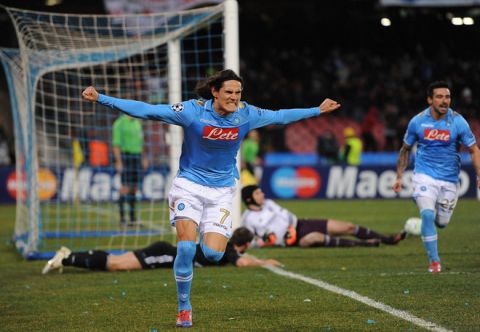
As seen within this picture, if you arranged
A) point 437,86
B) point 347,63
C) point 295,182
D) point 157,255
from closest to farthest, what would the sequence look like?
1. point 437,86
2. point 157,255
3. point 295,182
4. point 347,63

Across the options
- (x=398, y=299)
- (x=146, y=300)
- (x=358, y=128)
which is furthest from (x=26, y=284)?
(x=358, y=128)

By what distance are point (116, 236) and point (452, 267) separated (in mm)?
6693

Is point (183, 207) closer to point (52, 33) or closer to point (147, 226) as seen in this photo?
point (52, 33)

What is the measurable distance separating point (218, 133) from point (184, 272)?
1198mm

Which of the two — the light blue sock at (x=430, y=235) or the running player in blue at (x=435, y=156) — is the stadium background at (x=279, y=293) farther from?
the running player in blue at (x=435, y=156)

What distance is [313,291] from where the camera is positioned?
9.09 meters

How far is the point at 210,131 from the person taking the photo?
7.59m

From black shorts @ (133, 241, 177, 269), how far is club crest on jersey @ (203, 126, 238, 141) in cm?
354

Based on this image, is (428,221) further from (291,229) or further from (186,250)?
(186,250)

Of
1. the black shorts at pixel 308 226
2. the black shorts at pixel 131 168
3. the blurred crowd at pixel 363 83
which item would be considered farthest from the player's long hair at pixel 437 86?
the blurred crowd at pixel 363 83

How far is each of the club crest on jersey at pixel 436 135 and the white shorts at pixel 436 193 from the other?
46 cm

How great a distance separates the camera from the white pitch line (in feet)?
23.0

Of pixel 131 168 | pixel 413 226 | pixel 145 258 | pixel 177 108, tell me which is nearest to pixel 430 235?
pixel 145 258

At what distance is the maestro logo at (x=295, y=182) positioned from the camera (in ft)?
86.7
